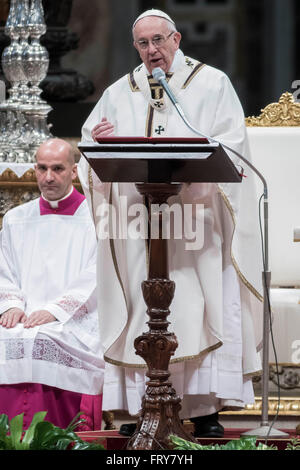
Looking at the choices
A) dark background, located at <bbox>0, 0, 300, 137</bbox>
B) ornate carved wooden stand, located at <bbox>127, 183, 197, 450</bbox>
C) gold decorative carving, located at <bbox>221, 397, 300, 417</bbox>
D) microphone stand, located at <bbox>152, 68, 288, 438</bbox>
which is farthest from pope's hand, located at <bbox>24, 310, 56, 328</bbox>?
dark background, located at <bbox>0, 0, 300, 137</bbox>

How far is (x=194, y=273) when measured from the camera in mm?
5934

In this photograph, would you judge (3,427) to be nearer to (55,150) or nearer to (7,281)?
(7,281)

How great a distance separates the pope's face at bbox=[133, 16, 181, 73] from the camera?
5.72 m

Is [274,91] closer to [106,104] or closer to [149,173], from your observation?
[106,104]

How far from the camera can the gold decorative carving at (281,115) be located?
7.26 m

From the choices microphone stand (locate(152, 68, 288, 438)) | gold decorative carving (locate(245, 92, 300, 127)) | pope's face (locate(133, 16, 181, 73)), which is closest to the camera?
microphone stand (locate(152, 68, 288, 438))

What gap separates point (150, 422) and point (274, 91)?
8503 mm

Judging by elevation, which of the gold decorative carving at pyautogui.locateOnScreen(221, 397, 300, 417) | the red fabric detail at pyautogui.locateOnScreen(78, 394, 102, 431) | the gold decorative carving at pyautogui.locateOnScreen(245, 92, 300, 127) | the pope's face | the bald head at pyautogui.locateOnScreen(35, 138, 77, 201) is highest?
the gold decorative carving at pyautogui.locateOnScreen(245, 92, 300, 127)

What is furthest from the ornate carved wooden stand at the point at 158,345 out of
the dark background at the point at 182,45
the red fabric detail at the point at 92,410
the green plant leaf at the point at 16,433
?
the dark background at the point at 182,45

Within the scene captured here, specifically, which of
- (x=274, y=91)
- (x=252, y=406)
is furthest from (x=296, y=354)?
(x=274, y=91)

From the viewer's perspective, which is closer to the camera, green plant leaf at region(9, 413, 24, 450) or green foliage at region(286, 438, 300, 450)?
green plant leaf at region(9, 413, 24, 450)

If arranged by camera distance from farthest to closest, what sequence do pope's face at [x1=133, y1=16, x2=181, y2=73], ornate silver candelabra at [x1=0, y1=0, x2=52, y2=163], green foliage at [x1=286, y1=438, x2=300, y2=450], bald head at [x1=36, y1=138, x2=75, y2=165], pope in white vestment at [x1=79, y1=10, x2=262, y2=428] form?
ornate silver candelabra at [x1=0, y1=0, x2=52, y2=163]
bald head at [x1=36, y1=138, x2=75, y2=165]
pope in white vestment at [x1=79, y1=10, x2=262, y2=428]
pope's face at [x1=133, y1=16, x2=181, y2=73]
green foliage at [x1=286, y1=438, x2=300, y2=450]

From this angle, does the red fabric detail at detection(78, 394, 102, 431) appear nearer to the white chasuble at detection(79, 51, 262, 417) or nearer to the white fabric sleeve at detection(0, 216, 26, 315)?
the white chasuble at detection(79, 51, 262, 417)

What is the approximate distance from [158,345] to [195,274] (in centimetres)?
66
